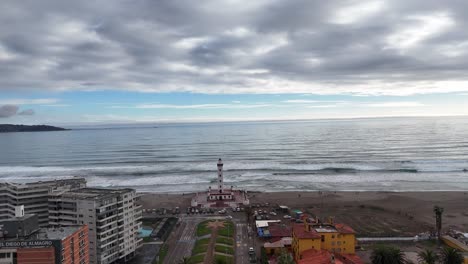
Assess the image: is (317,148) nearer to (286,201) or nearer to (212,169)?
(212,169)

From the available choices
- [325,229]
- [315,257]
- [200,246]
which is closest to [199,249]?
[200,246]

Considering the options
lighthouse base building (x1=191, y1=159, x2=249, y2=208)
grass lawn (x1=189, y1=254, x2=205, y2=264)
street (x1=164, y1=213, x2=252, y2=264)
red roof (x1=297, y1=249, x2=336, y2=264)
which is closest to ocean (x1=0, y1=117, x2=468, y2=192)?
lighthouse base building (x1=191, y1=159, x2=249, y2=208)

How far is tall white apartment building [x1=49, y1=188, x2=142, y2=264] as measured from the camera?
43.6 meters

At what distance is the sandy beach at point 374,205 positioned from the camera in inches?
2392

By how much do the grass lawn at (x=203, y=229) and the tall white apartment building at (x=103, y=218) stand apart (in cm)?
1087

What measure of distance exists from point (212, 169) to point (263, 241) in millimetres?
66016

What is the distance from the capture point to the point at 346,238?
4569 centimetres

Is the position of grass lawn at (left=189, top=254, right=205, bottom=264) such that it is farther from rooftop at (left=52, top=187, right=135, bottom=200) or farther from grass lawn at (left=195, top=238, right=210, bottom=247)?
rooftop at (left=52, top=187, right=135, bottom=200)

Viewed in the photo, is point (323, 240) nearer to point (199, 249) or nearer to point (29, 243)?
point (199, 249)

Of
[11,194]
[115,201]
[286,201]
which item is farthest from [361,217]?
[11,194]

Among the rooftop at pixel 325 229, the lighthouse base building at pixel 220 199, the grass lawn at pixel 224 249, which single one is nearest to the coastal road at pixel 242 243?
the grass lawn at pixel 224 249

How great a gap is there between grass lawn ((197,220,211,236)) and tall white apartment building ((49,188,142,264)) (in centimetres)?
1087

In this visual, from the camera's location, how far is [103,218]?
4394 cm

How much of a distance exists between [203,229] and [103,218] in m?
19.0
